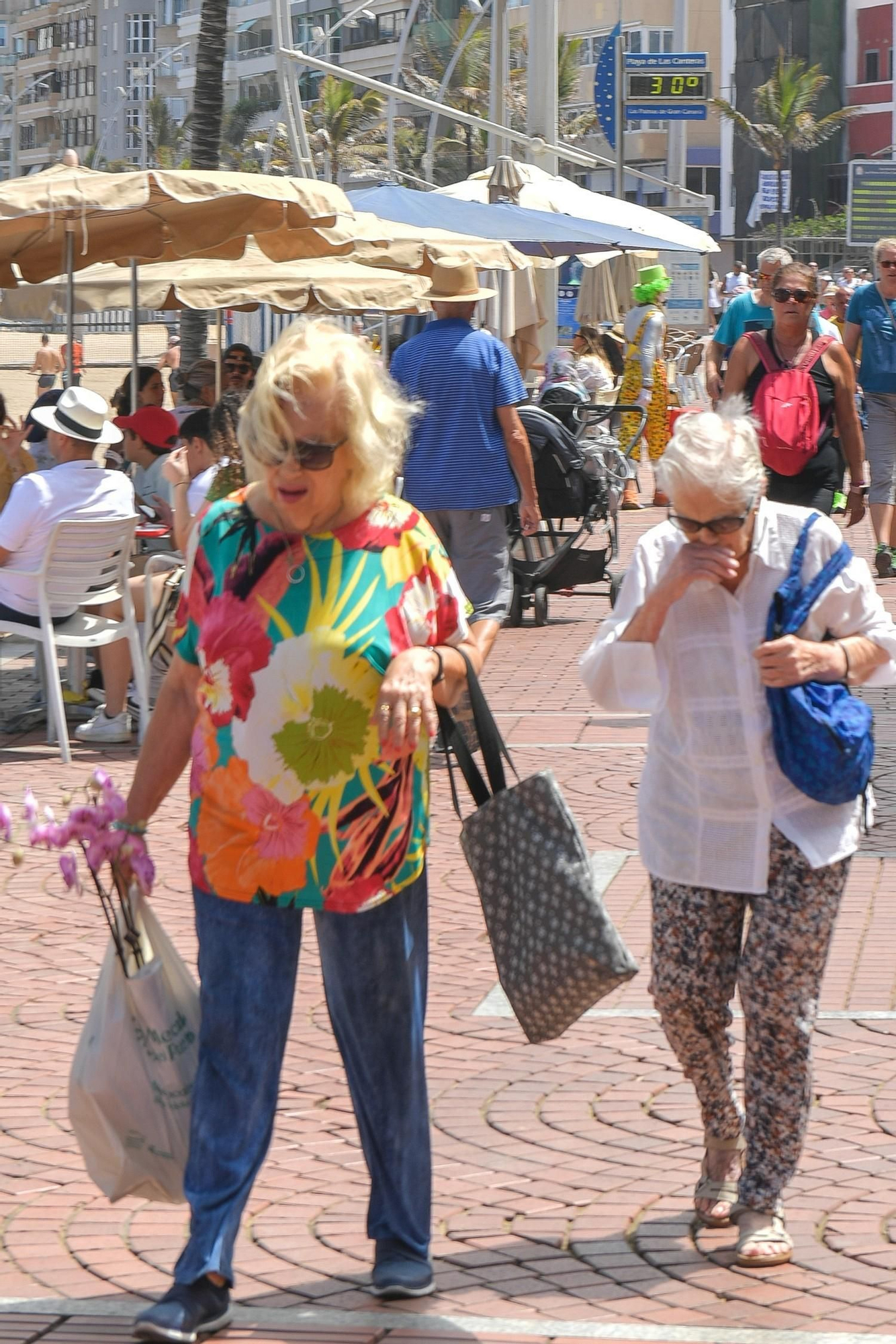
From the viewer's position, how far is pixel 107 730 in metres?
9.67

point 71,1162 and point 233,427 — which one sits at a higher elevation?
point 233,427

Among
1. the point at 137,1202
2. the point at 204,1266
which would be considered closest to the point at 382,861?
the point at 204,1266

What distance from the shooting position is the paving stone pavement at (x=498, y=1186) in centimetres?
383

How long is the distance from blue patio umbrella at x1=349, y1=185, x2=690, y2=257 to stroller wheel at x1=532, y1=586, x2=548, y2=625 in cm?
351

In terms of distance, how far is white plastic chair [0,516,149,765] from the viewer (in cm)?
923

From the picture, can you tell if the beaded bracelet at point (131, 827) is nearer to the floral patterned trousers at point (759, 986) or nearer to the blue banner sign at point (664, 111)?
the floral patterned trousers at point (759, 986)

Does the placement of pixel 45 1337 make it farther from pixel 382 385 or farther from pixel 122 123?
pixel 122 123

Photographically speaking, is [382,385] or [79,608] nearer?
[382,385]

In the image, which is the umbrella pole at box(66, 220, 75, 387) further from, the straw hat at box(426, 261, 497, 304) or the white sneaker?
the white sneaker

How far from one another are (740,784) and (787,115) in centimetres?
8934

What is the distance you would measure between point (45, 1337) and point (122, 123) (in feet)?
501

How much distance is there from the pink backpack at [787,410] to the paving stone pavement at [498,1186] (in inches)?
85.7

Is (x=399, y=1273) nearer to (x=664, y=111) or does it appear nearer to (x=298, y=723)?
(x=298, y=723)

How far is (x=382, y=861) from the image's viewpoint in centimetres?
360
